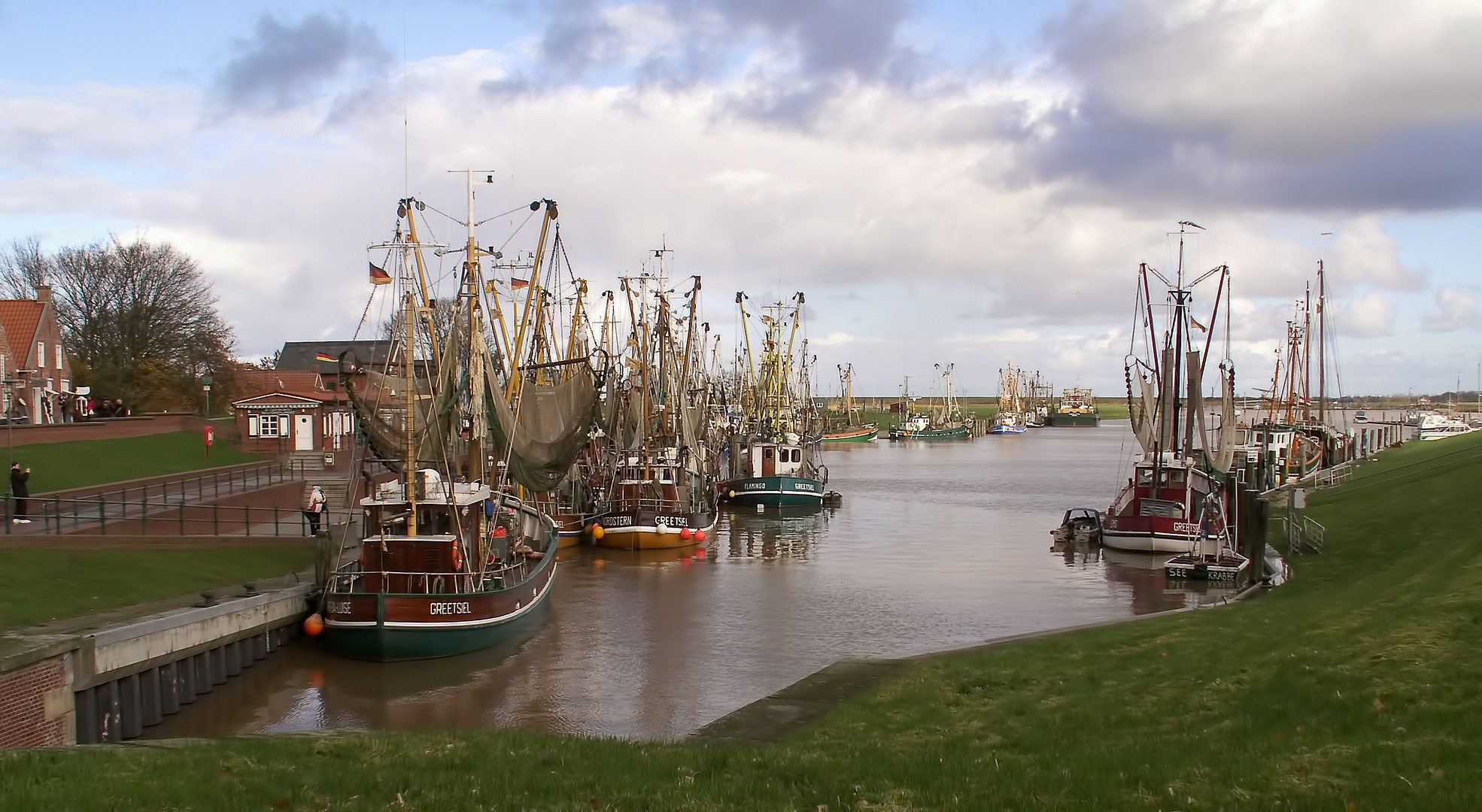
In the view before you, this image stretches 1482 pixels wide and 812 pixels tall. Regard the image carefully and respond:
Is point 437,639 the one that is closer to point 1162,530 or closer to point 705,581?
point 705,581

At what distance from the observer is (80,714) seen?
784 inches

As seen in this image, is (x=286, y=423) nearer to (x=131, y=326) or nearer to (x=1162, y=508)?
(x=131, y=326)

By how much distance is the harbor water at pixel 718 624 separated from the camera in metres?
24.7

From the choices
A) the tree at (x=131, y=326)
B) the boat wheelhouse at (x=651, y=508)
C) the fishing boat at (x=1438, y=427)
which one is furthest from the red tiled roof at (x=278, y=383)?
the fishing boat at (x=1438, y=427)

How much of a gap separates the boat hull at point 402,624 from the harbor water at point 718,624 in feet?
1.16

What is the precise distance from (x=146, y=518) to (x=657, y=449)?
3016cm

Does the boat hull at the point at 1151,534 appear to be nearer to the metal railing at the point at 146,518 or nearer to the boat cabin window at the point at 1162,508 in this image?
the boat cabin window at the point at 1162,508

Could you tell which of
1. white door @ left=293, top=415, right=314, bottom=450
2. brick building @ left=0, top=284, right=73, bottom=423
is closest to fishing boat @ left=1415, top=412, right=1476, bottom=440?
white door @ left=293, top=415, right=314, bottom=450

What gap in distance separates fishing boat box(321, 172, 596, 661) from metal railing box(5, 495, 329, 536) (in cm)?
475

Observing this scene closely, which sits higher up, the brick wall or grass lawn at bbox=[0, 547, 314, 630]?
grass lawn at bbox=[0, 547, 314, 630]

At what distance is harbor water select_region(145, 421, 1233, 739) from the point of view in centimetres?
2467

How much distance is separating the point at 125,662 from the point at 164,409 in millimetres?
62624

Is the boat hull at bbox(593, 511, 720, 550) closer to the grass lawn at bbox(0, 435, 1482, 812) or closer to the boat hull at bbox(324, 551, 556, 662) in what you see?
the boat hull at bbox(324, 551, 556, 662)

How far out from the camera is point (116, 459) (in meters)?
53.6
